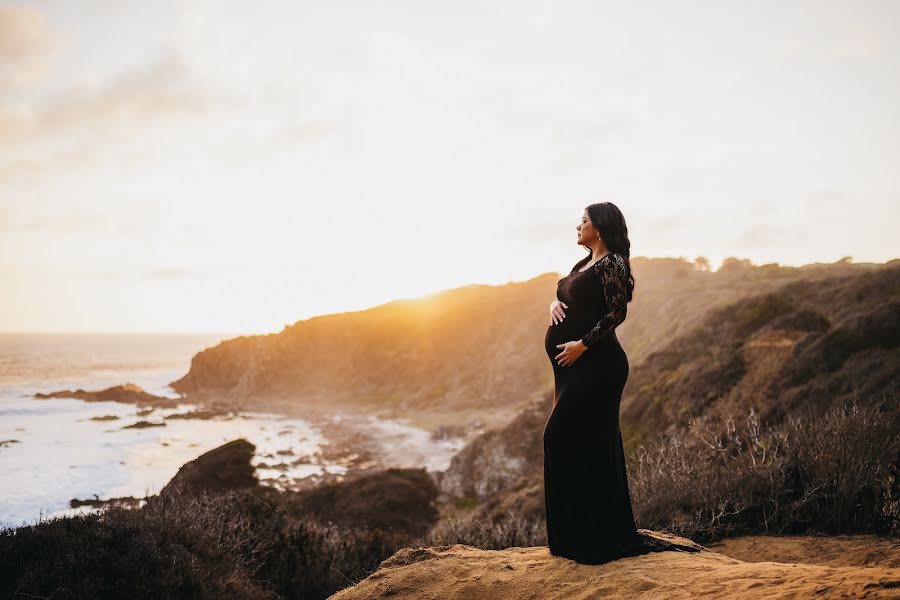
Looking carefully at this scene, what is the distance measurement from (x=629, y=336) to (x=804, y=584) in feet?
140

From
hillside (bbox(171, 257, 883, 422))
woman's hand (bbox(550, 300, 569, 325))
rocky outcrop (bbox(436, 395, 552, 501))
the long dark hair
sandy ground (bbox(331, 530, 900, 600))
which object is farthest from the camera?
hillside (bbox(171, 257, 883, 422))

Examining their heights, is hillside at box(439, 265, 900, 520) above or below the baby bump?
below

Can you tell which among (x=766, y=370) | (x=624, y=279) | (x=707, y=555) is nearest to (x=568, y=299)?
(x=624, y=279)

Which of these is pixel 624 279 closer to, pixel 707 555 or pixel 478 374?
pixel 707 555

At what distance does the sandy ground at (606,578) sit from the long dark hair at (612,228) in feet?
6.43

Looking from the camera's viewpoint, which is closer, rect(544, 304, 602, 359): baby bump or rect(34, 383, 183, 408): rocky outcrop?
rect(544, 304, 602, 359): baby bump

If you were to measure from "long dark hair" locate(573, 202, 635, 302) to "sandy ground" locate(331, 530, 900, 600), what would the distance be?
196 cm

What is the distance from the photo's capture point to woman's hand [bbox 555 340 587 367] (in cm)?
407

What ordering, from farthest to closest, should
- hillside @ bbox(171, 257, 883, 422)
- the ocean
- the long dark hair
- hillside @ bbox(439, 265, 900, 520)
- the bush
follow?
hillside @ bbox(171, 257, 883, 422), the ocean, hillside @ bbox(439, 265, 900, 520), the bush, the long dark hair

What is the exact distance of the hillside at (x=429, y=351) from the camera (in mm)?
48219

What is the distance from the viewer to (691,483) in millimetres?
6242

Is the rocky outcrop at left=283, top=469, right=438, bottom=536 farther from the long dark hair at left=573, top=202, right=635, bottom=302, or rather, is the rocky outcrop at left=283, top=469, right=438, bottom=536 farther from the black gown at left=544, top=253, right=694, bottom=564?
the long dark hair at left=573, top=202, right=635, bottom=302

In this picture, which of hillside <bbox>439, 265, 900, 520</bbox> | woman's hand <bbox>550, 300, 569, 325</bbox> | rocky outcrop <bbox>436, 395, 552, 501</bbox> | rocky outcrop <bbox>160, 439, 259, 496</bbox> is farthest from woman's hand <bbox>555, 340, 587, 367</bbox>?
rocky outcrop <bbox>436, 395, 552, 501</bbox>

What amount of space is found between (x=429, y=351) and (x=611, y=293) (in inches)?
2271
